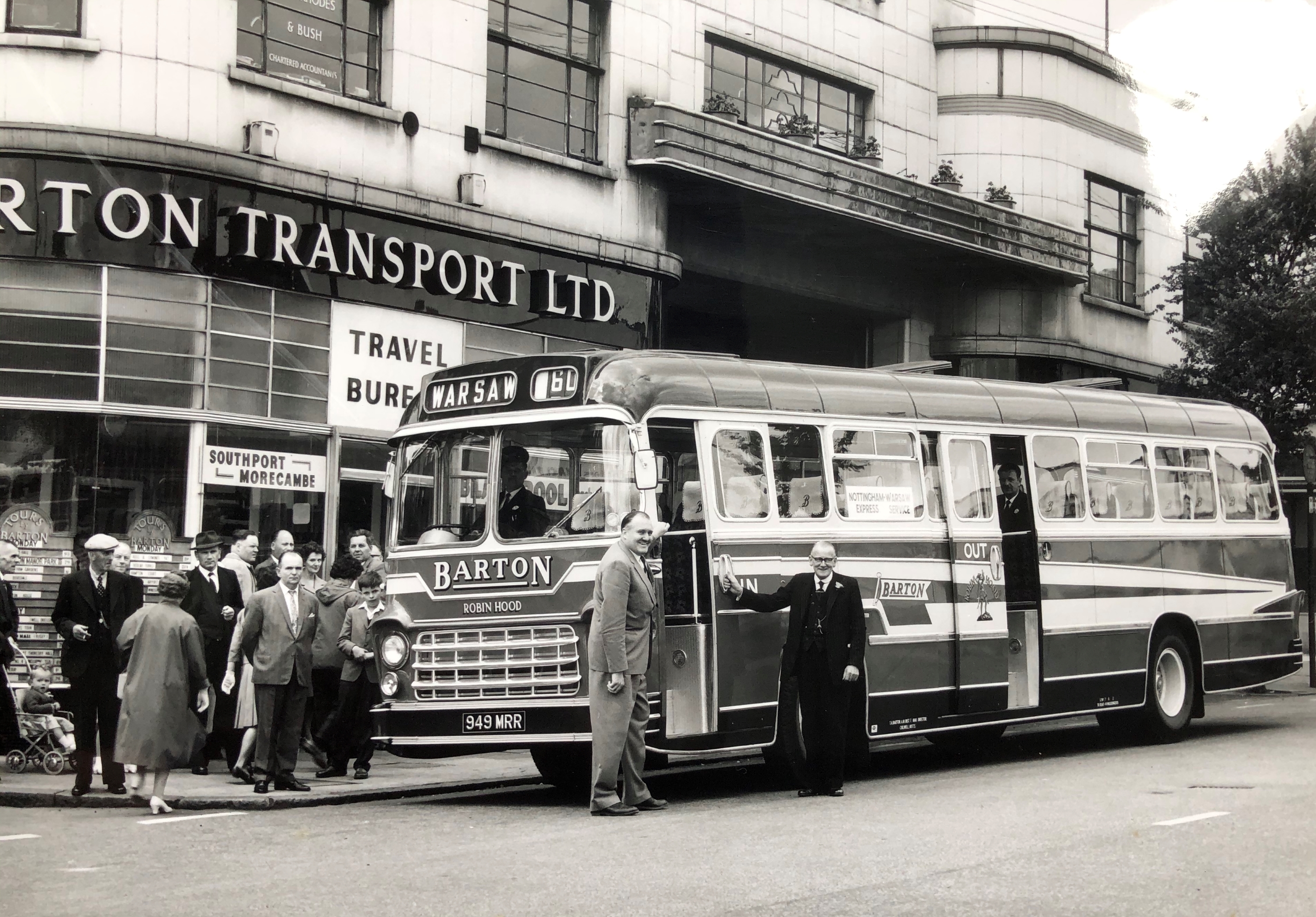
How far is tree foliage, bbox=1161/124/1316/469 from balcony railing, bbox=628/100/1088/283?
2.51m

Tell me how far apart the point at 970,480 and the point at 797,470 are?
89.1 inches

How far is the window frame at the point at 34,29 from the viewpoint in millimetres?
16781

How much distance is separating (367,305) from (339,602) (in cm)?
504

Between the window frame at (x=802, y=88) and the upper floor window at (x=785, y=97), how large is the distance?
0.01 meters

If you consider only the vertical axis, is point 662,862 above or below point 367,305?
below

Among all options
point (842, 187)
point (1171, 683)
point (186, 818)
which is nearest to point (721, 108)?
point (842, 187)

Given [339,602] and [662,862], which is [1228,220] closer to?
[339,602]

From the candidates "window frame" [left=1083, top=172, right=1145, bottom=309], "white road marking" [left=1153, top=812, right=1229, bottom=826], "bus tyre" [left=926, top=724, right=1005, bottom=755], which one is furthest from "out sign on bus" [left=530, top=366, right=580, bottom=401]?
"window frame" [left=1083, top=172, right=1145, bottom=309]

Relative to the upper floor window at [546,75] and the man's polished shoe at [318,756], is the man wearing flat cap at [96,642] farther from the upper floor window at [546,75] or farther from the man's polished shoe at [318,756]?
the upper floor window at [546,75]

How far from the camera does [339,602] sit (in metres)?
14.8

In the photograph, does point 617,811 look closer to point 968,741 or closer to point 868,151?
point 968,741

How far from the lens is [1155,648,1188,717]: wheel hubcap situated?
55.5ft

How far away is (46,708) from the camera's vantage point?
14.8m

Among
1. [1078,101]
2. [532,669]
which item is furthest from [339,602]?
[1078,101]
